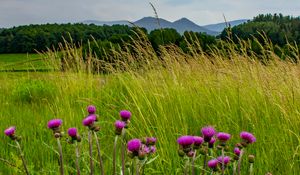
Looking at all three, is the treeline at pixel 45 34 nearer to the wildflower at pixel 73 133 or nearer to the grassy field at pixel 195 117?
the grassy field at pixel 195 117

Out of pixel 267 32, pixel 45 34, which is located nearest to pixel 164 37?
pixel 267 32

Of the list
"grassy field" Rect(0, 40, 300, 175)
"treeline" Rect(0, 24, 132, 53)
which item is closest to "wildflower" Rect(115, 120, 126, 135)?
"grassy field" Rect(0, 40, 300, 175)

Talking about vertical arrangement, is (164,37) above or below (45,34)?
below

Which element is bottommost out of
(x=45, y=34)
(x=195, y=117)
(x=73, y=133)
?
(x=195, y=117)

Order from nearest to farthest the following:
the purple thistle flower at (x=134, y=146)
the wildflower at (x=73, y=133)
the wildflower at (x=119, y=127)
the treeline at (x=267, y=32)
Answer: the purple thistle flower at (x=134, y=146) → the wildflower at (x=119, y=127) → the wildflower at (x=73, y=133) → the treeline at (x=267, y=32)

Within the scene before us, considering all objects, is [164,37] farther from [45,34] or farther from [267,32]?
[45,34]

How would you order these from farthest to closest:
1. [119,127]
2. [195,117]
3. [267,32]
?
[267,32], [195,117], [119,127]

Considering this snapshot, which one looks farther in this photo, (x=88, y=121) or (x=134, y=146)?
(x=88, y=121)

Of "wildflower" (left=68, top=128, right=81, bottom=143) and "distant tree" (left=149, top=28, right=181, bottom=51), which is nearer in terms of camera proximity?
"wildflower" (left=68, top=128, right=81, bottom=143)

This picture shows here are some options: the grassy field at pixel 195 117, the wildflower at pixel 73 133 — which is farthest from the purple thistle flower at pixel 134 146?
the grassy field at pixel 195 117

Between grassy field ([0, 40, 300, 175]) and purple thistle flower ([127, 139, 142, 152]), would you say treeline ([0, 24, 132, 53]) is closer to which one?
grassy field ([0, 40, 300, 175])

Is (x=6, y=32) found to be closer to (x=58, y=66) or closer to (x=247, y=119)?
(x=58, y=66)

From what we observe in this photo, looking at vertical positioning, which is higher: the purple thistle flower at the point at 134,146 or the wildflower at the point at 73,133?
the purple thistle flower at the point at 134,146

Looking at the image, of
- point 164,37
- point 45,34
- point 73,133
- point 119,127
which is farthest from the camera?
point 45,34
